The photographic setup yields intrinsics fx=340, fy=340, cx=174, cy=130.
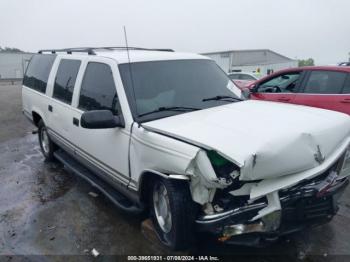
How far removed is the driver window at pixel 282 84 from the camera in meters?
6.46

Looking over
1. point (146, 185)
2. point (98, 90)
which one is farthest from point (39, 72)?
point (146, 185)

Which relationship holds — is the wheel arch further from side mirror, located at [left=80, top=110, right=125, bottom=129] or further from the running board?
side mirror, located at [left=80, top=110, right=125, bottom=129]

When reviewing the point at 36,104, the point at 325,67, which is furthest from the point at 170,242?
the point at 325,67

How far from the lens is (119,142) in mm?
3475

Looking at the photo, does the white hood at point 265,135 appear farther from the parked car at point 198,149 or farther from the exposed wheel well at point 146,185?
the exposed wheel well at point 146,185

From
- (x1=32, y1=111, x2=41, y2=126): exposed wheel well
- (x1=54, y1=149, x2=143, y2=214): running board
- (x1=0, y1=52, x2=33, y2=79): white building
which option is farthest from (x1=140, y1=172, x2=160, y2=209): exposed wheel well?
(x1=0, y1=52, x2=33, y2=79): white building

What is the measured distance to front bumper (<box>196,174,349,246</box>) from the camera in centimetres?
253

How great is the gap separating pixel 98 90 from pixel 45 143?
2.74m

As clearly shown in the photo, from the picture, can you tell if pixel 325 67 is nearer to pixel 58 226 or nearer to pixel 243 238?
pixel 243 238

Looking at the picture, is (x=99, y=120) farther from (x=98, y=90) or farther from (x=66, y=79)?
(x=66, y=79)

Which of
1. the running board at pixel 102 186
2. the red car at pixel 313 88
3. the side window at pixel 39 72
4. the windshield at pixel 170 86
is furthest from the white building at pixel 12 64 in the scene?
the windshield at pixel 170 86

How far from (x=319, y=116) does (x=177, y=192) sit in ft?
5.11

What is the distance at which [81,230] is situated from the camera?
377 centimetres

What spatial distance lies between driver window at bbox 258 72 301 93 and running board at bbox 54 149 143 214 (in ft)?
13.2
